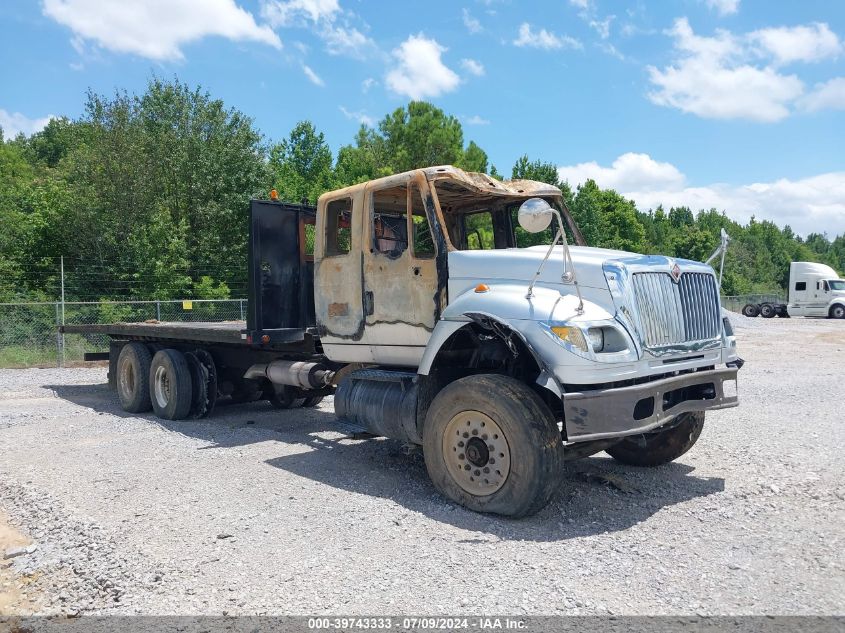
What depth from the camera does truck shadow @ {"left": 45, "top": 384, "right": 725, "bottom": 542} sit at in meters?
4.94

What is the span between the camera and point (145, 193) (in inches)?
1070

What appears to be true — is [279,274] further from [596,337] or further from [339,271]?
[596,337]

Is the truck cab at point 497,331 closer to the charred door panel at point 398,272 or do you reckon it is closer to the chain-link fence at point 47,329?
the charred door panel at point 398,272

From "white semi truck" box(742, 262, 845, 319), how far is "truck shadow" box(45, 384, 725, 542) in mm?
36677

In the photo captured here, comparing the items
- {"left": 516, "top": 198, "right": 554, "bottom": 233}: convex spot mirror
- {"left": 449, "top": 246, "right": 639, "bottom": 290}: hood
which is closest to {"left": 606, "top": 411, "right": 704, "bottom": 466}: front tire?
{"left": 449, "top": 246, "right": 639, "bottom": 290}: hood

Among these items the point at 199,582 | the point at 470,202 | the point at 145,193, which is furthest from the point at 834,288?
the point at 199,582

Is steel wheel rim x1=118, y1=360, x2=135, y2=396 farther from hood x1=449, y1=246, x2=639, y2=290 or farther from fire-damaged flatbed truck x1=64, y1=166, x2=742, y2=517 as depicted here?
hood x1=449, y1=246, x2=639, y2=290

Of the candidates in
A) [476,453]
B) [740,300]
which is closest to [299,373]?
[476,453]

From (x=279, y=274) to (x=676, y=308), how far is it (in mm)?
4759

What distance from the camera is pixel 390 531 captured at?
4.72m

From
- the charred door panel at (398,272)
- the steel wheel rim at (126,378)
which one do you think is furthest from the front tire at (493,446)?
the steel wheel rim at (126,378)

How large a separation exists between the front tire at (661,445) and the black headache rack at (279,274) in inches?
149

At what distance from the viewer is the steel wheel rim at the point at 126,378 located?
10.7m

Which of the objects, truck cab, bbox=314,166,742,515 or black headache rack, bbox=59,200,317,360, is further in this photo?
black headache rack, bbox=59,200,317,360
